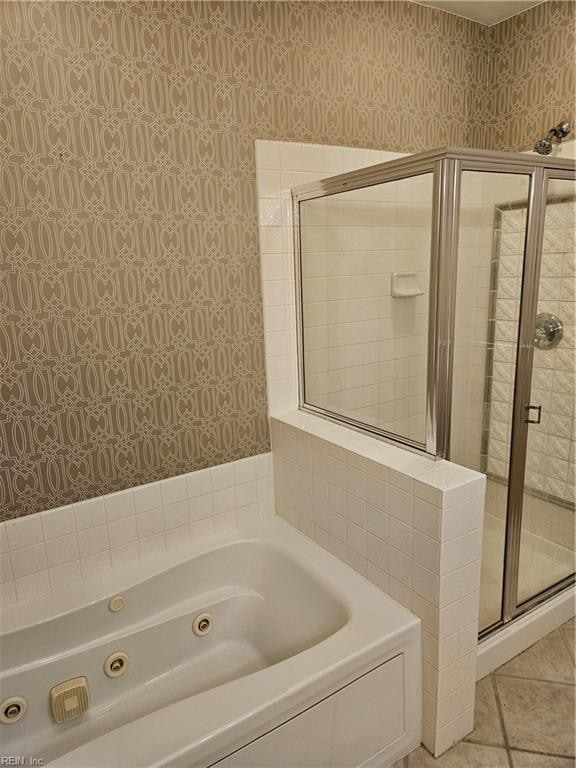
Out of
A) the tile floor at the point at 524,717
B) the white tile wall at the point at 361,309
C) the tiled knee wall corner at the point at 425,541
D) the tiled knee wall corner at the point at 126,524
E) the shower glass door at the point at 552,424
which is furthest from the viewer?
the shower glass door at the point at 552,424

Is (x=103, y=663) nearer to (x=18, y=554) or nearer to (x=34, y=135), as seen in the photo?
(x=18, y=554)

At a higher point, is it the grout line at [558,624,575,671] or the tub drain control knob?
the tub drain control knob

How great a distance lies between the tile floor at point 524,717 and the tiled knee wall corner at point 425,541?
0.18 feet

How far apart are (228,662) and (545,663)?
1.21m

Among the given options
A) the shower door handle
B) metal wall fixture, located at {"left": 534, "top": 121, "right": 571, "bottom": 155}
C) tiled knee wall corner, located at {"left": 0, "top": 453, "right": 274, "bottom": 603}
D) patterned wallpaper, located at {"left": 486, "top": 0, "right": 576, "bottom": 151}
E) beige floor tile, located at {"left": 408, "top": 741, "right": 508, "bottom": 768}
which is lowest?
beige floor tile, located at {"left": 408, "top": 741, "right": 508, "bottom": 768}

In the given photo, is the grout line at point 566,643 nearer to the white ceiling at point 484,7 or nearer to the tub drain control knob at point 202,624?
the tub drain control knob at point 202,624

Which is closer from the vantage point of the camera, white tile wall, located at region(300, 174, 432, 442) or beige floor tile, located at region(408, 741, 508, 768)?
beige floor tile, located at region(408, 741, 508, 768)

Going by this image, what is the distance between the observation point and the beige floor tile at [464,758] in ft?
5.16

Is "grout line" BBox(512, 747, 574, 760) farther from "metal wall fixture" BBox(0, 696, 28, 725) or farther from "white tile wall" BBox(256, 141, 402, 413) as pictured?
"metal wall fixture" BBox(0, 696, 28, 725)

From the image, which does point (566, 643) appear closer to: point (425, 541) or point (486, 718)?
point (486, 718)

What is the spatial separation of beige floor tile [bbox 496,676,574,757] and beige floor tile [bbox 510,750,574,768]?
0.08 feet

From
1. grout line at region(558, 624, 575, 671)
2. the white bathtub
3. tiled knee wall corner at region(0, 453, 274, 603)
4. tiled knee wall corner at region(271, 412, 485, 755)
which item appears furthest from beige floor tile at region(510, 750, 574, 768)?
tiled knee wall corner at region(0, 453, 274, 603)

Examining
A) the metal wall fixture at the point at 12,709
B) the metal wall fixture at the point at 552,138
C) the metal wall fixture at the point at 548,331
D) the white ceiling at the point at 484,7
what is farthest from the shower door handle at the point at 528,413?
the metal wall fixture at the point at 12,709

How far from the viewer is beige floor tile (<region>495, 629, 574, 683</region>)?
1.88 metres
